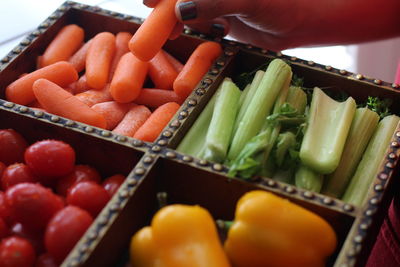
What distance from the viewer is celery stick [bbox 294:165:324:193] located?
3.19 feet

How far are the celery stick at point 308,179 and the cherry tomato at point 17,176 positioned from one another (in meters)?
0.49

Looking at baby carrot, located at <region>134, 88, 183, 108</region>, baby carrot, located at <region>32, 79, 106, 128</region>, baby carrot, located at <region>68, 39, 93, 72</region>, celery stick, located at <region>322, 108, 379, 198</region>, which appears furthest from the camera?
baby carrot, located at <region>68, 39, 93, 72</region>

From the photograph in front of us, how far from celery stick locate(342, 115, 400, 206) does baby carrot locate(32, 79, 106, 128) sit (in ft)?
1.74

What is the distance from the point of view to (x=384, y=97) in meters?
1.20

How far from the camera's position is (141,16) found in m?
2.24

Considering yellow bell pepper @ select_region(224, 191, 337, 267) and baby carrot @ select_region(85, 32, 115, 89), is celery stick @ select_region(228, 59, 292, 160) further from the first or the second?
baby carrot @ select_region(85, 32, 115, 89)

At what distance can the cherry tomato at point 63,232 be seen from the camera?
2.78ft

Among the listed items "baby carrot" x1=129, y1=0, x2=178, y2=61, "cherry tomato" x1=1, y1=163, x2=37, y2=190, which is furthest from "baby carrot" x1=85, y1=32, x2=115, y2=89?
"cherry tomato" x1=1, y1=163, x2=37, y2=190

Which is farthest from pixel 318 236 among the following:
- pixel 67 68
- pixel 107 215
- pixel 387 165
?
pixel 67 68

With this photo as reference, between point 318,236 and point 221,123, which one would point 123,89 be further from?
point 318,236

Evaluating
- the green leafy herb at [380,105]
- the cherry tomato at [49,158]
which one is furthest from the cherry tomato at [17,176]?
the green leafy herb at [380,105]

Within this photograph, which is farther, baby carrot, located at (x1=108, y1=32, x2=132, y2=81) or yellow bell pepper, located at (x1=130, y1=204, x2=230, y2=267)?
baby carrot, located at (x1=108, y1=32, x2=132, y2=81)

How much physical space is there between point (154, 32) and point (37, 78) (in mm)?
289

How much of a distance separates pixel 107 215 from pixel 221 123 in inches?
11.9
